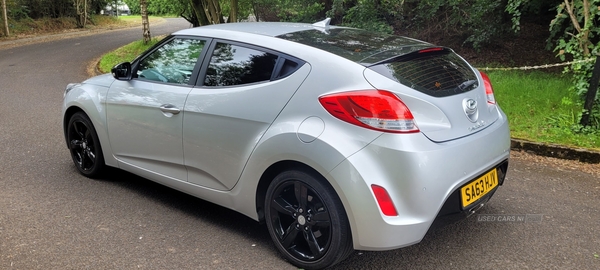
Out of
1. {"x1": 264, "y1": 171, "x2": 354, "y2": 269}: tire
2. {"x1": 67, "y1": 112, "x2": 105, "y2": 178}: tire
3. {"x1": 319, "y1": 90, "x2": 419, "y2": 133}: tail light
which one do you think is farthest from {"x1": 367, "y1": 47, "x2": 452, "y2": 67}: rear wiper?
{"x1": 67, "y1": 112, "x2": 105, "y2": 178}: tire

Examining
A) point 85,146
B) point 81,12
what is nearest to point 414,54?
point 85,146

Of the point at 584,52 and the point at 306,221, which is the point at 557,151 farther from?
the point at 306,221

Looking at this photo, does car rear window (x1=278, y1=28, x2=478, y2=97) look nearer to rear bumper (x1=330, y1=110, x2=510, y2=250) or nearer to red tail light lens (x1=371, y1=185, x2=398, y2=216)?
rear bumper (x1=330, y1=110, x2=510, y2=250)

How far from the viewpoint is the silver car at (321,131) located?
2912 mm

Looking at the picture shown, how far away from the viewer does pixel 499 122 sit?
3.58m

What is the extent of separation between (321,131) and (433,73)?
0.90 meters

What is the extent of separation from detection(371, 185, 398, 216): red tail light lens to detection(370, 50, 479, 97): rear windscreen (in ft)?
2.25

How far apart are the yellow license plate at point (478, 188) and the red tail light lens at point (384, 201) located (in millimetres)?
505

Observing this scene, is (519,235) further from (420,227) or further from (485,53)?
(485,53)

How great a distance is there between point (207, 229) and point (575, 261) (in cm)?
267

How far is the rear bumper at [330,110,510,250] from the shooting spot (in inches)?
113

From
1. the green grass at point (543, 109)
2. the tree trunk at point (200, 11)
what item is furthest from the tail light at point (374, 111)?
Result: the tree trunk at point (200, 11)

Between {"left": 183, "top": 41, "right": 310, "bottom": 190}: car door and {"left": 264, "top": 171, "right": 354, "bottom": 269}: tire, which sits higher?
{"left": 183, "top": 41, "right": 310, "bottom": 190}: car door

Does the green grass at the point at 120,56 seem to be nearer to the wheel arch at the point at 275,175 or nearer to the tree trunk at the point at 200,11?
the tree trunk at the point at 200,11
